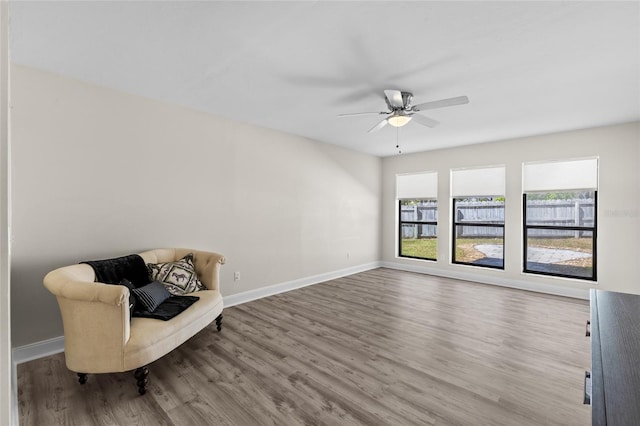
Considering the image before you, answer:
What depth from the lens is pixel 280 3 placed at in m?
1.92

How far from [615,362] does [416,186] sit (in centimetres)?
591

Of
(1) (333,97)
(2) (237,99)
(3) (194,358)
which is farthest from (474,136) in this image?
(3) (194,358)

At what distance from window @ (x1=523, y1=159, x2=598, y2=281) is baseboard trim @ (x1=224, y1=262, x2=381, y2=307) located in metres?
3.21

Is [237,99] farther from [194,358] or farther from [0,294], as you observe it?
[0,294]

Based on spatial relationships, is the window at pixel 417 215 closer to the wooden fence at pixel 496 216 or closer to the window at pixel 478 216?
the wooden fence at pixel 496 216

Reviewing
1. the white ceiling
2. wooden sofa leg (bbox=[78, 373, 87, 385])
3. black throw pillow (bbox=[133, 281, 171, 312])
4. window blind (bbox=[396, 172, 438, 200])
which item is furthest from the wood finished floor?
window blind (bbox=[396, 172, 438, 200])

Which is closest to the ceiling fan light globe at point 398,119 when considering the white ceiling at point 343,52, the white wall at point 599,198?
the white ceiling at point 343,52

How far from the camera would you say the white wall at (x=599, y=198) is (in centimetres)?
430

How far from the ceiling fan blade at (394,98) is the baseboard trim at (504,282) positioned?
407 centimetres

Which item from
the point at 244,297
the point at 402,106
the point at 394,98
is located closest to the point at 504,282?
the point at 402,106

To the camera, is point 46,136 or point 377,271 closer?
point 46,136

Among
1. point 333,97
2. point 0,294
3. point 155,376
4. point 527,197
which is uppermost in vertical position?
point 333,97

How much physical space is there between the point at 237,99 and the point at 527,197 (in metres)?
5.17

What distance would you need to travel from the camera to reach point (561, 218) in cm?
496
